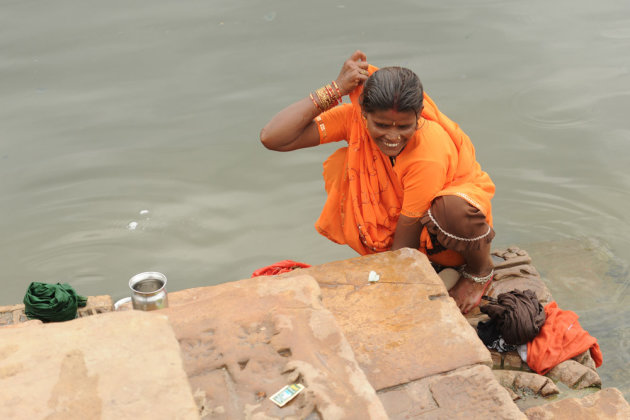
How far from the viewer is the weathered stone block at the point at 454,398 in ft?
7.40

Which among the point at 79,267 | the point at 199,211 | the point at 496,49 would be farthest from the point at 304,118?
the point at 496,49

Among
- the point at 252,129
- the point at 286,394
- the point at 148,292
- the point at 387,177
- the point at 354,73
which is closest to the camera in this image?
the point at 286,394

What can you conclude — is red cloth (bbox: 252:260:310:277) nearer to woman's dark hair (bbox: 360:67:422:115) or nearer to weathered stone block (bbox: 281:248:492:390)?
weathered stone block (bbox: 281:248:492:390)

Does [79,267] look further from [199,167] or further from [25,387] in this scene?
[25,387]

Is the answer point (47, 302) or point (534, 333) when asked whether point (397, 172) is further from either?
point (47, 302)

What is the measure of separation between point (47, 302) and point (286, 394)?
1.72 metres

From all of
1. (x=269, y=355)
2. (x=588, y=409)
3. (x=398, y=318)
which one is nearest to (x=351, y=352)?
(x=269, y=355)

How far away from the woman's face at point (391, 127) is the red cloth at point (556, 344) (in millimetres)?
1052

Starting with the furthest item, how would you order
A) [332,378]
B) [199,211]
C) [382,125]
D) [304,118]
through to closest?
[199,211], [304,118], [382,125], [332,378]

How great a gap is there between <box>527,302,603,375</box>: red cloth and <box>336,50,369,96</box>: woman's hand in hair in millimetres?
1405

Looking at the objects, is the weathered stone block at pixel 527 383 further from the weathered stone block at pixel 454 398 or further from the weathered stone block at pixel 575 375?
the weathered stone block at pixel 454 398

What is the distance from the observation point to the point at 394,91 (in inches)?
113

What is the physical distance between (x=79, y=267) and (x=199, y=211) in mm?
888

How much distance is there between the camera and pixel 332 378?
1.89 metres
